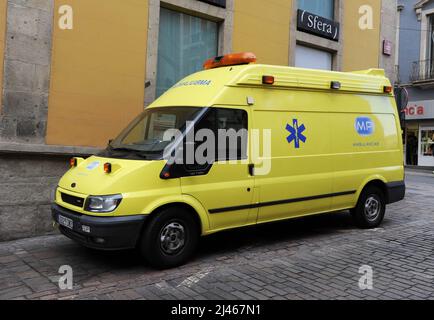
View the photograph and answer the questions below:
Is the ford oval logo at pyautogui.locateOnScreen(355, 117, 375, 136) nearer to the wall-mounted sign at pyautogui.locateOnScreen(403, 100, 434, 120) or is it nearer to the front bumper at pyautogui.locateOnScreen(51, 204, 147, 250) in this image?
the front bumper at pyautogui.locateOnScreen(51, 204, 147, 250)

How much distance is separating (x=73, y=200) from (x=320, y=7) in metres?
9.58

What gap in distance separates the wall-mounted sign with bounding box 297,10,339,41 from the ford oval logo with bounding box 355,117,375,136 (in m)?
4.90

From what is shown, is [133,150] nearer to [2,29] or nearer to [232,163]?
[232,163]

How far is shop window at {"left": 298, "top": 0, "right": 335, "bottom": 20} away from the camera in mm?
11734

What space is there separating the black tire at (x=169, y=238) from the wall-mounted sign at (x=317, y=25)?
7758mm

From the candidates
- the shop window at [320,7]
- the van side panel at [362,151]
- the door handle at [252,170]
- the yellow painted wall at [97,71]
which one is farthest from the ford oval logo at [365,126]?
the shop window at [320,7]

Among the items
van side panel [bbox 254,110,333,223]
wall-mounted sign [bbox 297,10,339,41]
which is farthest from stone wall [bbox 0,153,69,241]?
wall-mounted sign [bbox 297,10,339,41]

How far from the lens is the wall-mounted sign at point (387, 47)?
14.0 meters

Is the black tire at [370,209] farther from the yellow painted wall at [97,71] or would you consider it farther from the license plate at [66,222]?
the license plate at [66,222]

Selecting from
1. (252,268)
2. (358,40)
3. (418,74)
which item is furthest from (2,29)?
(418,74)

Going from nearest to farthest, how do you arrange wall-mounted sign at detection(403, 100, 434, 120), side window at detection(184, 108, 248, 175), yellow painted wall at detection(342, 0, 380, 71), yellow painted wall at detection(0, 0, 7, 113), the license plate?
the license plate < side window at detection(184, 108, 248, 175) < yellow painted wall at detection(0, 0, 7, 113) < yellow painted wall at detection(342, 0, 380, 71) < wall-mounted sign at detection(403, 100, 434, 120)

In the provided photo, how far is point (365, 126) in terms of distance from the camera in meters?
7.29

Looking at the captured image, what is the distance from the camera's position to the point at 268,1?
1050 centimetres

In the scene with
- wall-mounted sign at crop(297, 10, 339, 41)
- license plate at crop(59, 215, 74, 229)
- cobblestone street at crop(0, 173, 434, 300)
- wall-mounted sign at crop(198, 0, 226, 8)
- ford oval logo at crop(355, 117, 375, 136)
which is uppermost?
wall-mounted sign at crop(297, 10, 339, 41)
